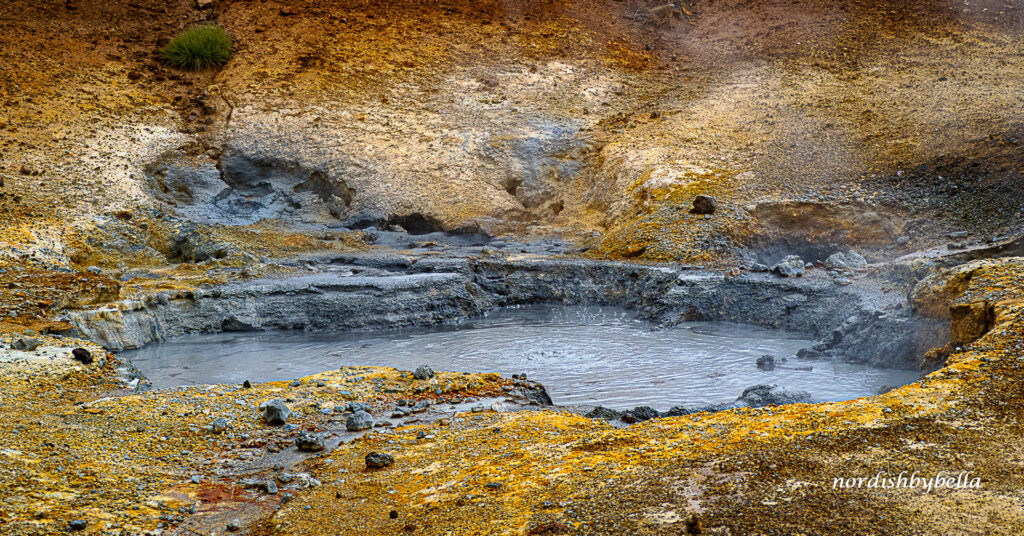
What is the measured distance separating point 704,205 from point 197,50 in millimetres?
11615

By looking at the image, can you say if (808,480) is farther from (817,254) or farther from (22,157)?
(22,157)

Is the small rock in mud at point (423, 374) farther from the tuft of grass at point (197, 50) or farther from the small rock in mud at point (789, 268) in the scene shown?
the tuft of grass at point (197, 50)

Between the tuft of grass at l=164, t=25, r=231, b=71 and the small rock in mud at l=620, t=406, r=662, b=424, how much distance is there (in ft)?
48.9

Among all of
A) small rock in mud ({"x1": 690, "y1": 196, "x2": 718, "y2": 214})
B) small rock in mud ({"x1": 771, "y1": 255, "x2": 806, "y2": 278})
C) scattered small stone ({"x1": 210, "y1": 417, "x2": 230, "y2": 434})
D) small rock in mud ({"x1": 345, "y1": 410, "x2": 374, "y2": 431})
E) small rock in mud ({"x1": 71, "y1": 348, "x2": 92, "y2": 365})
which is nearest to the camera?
scattered small stone ({"x1": 210, "y1": 417, "x2": 230, "y2": 434})

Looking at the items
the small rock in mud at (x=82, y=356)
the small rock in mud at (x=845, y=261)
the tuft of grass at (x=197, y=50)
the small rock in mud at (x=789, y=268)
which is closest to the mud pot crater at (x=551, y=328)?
the small rock in mud at (x=789, y=268)

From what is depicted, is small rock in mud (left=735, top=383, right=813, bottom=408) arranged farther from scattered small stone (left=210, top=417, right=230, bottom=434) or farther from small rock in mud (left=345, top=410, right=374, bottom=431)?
scattered small stone (left=210, top=417, right=230, bottom=434)

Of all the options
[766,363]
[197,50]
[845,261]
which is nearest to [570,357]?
[766,363]

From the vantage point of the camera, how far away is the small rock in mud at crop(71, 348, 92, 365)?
255 inches

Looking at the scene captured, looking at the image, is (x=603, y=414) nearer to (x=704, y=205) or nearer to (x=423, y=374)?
(x=423, y=374)

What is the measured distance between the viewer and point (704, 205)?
12.3m

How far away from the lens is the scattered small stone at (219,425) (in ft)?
16.6

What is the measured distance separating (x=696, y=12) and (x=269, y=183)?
39.6 feet

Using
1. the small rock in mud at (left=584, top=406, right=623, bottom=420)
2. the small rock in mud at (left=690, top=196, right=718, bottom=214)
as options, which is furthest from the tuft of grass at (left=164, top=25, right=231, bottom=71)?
the small rock in mud at (left=584, top=406, right=623, bottom=420)

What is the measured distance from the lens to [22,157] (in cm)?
1298
